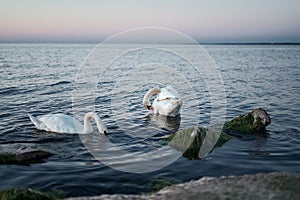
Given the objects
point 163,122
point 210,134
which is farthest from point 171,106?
point 210,134

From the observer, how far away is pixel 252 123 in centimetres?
1238

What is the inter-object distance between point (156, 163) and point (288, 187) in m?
5.12

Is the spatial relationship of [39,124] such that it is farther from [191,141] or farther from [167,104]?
[191,141]

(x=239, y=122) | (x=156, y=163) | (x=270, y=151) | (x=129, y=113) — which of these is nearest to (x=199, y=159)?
(x=156, y=163)

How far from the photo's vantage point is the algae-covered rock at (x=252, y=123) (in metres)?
12.2

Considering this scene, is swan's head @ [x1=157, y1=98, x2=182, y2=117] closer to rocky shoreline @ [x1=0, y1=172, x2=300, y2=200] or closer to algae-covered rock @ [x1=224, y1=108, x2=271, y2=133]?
algae-covered rock @ [x1=224, y1=108, x2=271, y2=133]

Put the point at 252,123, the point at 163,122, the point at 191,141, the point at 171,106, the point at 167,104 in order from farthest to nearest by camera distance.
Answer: the point at 167,104, the point at 171,106, the point at 163,122, the point at 252,123, the point at 191,141

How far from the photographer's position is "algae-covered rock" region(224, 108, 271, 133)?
12250 mm

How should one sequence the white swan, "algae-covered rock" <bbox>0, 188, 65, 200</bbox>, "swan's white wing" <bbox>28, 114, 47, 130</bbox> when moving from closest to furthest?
"algae-covered rock" <bbox>0, 188, 65, 200</bbox> < the white swan < "swan's white wing" <bbox>28, 114, 47, 130</bbox>

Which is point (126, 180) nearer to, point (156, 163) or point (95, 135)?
point (156, 163)

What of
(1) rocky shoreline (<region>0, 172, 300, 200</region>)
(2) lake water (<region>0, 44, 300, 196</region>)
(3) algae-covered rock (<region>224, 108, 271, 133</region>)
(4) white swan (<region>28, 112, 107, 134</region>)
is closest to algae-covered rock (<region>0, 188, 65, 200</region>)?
(2) lake water (<region>0, 44, 300, 196</region>)

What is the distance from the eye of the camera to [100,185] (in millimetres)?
7637

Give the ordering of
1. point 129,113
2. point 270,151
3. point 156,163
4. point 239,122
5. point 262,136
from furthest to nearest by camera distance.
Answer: point 129,113 < point 239,122 < point 262,136 < point 270,151 < point 156,163

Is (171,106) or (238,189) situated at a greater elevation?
(238,189)
